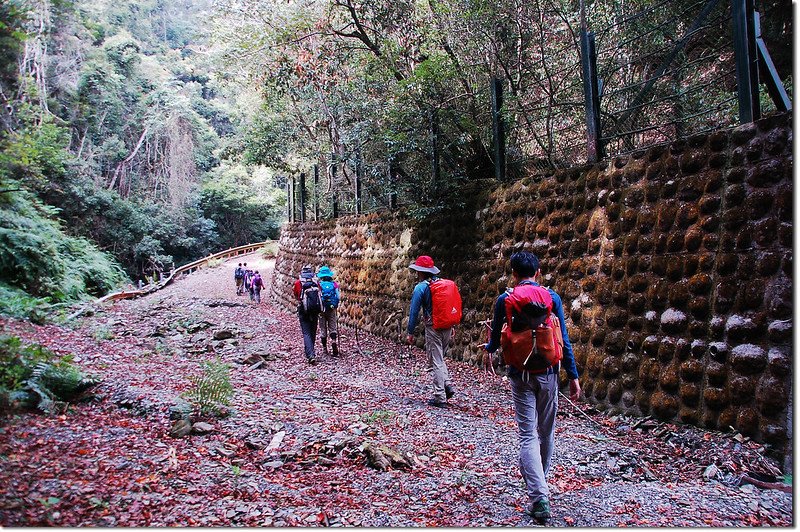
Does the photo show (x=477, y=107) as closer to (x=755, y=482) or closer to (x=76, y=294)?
(x=755, y=482)

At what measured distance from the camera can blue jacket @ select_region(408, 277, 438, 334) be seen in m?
6.05

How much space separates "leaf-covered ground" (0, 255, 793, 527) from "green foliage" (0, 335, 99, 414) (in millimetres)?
151

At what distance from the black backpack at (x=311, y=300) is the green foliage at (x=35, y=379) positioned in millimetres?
4011

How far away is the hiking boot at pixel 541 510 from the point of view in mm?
3156

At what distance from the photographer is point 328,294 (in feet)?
29.8

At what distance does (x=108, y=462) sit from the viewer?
335cm

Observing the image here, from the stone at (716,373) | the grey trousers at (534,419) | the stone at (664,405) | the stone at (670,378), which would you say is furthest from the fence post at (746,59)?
the grey trousers at (534,419)

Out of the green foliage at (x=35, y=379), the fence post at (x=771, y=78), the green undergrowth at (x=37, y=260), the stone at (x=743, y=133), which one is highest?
the fence post at (x=771, y=78)

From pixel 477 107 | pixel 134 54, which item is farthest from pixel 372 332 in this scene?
pixel 134 54

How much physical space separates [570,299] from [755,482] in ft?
9.34

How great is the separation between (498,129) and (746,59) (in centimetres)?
376

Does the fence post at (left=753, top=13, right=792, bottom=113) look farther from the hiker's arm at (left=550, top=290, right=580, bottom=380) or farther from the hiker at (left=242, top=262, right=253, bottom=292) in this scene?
the hiker at (left=242, top=262, right=253, bottom=292)

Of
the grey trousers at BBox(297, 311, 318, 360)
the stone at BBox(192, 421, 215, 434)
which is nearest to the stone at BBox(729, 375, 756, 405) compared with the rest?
the stone at BBox(192, 421, 215, 434)

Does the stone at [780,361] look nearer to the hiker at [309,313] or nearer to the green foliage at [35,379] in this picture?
the green foliage at [35,379]
